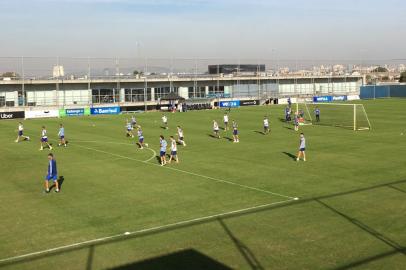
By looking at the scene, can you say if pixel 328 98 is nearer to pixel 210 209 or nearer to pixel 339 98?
pixel 339 98

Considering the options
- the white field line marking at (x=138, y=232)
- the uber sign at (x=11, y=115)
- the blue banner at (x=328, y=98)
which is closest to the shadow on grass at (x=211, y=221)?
the white field line marking at (x=138, y=232)

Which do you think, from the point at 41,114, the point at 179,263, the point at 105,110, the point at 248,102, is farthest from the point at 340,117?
the point at 179,263

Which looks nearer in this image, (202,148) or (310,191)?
(310,191)

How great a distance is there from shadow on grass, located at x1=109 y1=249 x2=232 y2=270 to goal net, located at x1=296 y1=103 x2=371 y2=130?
1366 inches

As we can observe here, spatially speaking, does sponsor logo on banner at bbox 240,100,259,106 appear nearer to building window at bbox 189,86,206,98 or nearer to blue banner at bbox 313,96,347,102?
blue banner at bbox 313,96,347,102

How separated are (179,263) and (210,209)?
17.6 feet

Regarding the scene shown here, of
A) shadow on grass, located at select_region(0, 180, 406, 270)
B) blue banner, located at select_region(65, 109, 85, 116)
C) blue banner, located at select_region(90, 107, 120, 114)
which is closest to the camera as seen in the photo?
shadow on grass, located at select_region(0, 180, 406, 270)

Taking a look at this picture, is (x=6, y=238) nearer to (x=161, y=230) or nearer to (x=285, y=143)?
(x=161, y=230)

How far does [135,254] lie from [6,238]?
180 inches

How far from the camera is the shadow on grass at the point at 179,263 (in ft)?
40.9

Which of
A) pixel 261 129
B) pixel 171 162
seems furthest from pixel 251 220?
pixel 261 129

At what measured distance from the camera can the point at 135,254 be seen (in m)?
13.5

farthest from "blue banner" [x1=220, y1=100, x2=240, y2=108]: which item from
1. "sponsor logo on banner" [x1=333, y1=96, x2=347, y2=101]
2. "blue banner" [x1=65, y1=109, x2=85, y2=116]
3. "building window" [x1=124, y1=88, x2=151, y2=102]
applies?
"blue banner" [x1=65, y1=109, x2=85, y2=116]

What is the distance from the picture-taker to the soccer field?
13.2 metres
